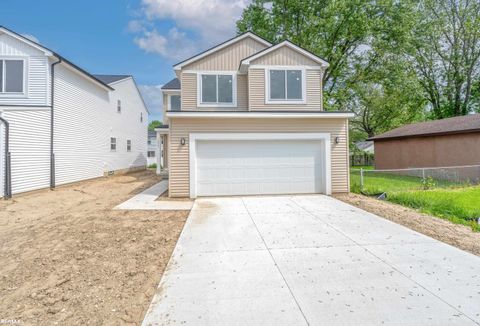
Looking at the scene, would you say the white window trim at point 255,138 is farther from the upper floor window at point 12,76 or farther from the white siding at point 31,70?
the upper floor window at point 12,76

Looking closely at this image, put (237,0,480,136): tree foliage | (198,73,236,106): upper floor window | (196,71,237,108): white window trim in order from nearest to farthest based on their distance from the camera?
(196,71,237,108): white window trim < (198,73,236,106): upper floor window < (237,0,480,136): tree foliage

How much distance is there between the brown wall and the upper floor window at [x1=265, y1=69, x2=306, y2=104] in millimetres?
9973

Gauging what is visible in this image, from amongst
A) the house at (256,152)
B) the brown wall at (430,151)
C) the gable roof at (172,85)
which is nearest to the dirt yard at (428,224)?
the house at (256,152)

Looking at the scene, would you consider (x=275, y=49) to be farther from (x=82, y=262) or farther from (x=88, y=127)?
(x=88, y=127)

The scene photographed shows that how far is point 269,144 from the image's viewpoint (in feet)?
30.7

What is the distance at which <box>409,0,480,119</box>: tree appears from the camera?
22406 mm

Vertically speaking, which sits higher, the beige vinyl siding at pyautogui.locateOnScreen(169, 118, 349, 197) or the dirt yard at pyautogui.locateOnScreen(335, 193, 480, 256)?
the beige vinyl siding at pyautogui.locateOnScreen(169, 118, 349, 197)

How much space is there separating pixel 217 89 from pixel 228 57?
69.5 inches

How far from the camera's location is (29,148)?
991 cm

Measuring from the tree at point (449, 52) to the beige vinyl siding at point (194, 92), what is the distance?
19063 millimetres

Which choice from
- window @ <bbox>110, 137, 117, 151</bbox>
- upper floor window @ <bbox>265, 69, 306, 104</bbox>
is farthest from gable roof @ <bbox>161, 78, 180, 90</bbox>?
upper floor window @ <bbox>265, 69, 306, 104</bbox>

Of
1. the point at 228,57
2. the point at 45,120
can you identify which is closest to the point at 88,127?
the point at 45,120

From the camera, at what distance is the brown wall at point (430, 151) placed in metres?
13.3

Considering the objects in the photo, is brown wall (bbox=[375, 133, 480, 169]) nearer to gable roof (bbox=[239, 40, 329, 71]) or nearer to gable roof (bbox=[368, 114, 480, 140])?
gable roof (bbox=[368, 114, 480, 140])
